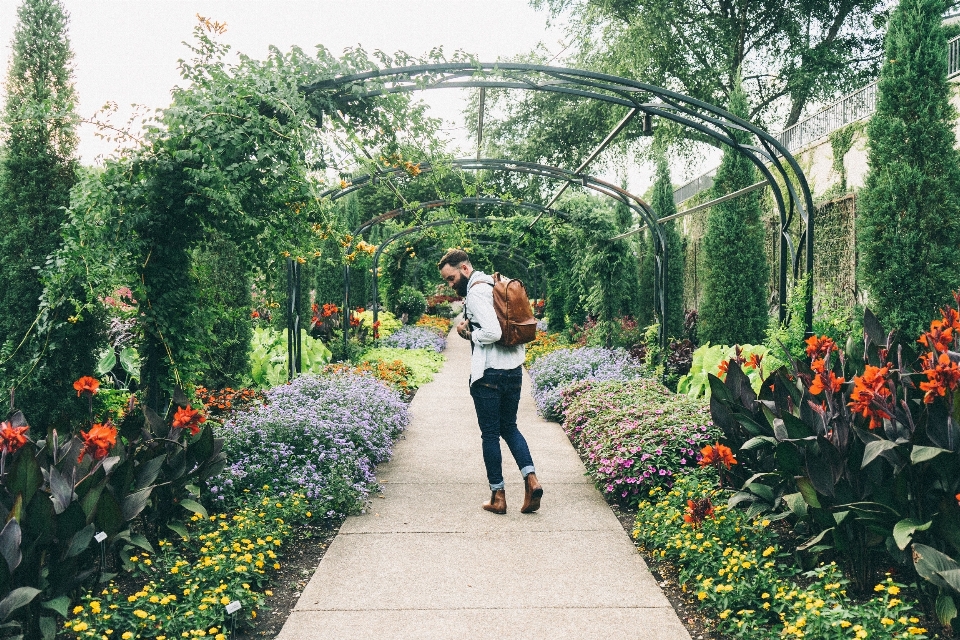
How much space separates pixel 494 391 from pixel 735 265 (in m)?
8.03

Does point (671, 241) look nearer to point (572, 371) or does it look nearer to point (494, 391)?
point (572, 371)

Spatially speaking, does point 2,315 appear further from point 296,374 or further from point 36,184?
point 296,374

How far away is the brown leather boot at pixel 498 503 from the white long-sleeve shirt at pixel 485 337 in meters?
0.69

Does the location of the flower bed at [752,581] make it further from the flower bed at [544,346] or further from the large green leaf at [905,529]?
the flower bed at [544,346]

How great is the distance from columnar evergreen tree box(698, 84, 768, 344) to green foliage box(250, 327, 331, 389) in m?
6.07

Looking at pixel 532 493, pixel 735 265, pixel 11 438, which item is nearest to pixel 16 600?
pixel 11 438

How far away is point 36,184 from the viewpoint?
477cm

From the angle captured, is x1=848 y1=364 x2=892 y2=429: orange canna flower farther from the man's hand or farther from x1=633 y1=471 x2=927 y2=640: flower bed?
the man's hand

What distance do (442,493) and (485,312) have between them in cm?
136

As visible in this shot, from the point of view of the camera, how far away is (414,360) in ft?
37.8

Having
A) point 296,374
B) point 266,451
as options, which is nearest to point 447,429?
point 296,374

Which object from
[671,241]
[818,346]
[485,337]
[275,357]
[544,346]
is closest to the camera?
[818,346]

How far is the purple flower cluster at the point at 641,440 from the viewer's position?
14.0 ft

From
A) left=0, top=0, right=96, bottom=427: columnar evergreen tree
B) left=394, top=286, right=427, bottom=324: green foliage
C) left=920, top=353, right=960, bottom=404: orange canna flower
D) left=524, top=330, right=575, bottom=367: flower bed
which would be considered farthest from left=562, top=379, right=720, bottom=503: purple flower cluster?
left=394, top=286, right=427, bottom=324: green foliage
